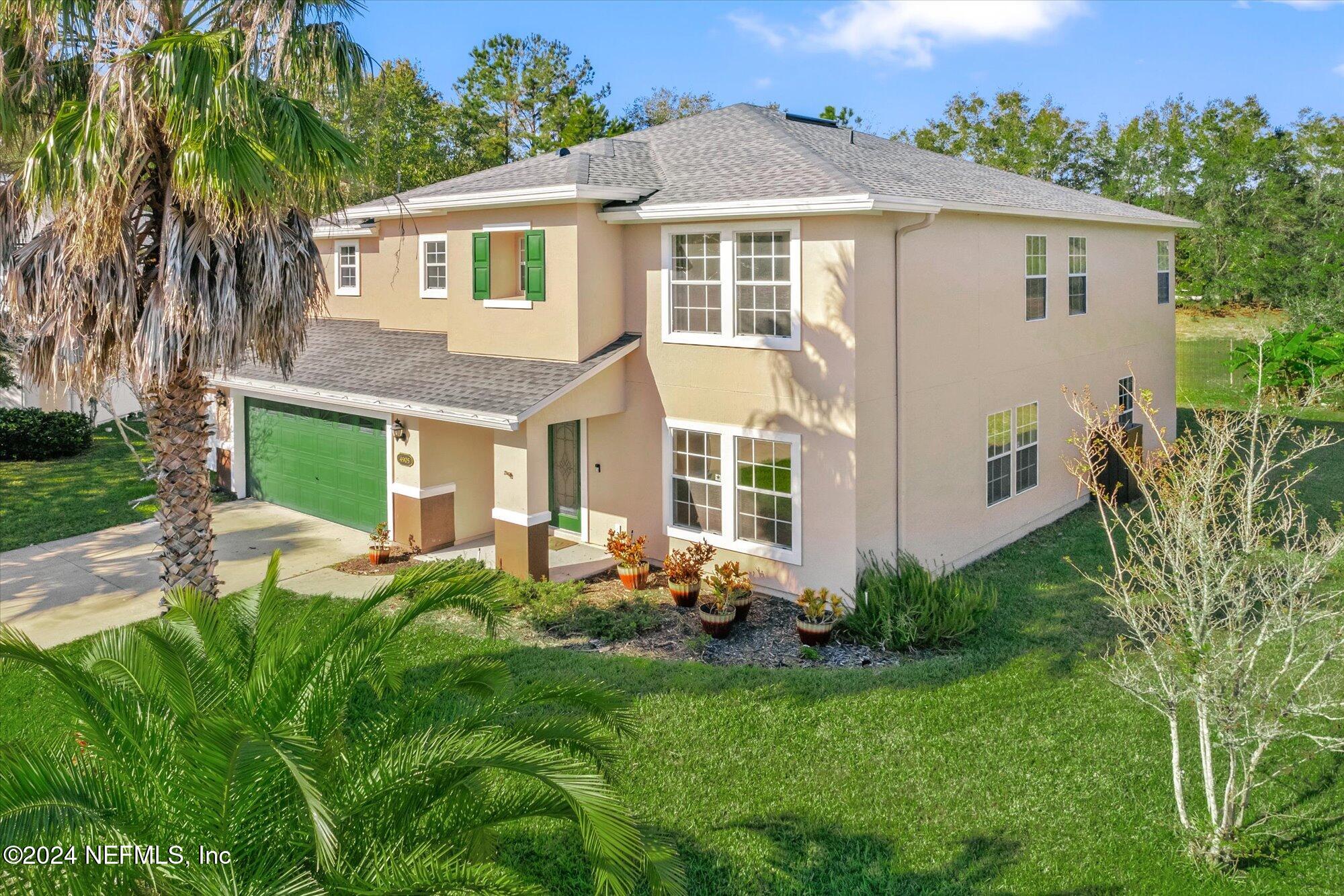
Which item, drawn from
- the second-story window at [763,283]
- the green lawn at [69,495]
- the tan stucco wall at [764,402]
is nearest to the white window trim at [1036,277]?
the tan stucco wall at [764,402]

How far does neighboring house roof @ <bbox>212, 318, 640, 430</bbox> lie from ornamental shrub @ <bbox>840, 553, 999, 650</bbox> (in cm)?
497

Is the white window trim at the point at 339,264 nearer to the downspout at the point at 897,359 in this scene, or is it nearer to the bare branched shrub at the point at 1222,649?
the downspout at the point at 897,359

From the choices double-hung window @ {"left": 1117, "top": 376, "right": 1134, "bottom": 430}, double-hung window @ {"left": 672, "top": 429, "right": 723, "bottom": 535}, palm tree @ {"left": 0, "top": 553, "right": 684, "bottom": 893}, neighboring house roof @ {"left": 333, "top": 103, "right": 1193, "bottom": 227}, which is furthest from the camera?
double-hung window @ {"left": 1117, "top": 376, "right": 1134, "bottom": 430}

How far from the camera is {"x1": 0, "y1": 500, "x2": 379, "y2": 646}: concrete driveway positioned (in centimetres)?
1314

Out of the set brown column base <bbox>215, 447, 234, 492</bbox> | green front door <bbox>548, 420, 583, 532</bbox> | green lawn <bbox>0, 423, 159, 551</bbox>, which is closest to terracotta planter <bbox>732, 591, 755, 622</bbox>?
green front door <bbox>548, 420, 583, 532</bbox>

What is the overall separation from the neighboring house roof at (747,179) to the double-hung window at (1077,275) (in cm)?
56

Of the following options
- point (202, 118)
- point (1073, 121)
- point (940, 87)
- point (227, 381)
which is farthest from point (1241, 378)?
point (202, 118)

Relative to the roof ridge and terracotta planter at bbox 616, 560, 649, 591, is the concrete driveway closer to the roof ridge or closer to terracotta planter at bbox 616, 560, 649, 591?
terracotta planter at bbox 616, 560, 649, 591

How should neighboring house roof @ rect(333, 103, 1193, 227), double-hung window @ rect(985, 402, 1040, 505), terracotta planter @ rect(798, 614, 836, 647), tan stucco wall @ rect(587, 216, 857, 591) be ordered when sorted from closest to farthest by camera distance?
terracotta planter @ rect(798, 614, 836, 647)
tan stucco wall @ rect(587, 216, 857, 591)
neighboring house roof @ rect(333, 103, 1193, 227)
double-hung window @ rect(985, 402, 1040, 505)

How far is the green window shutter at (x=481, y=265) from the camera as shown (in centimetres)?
1543

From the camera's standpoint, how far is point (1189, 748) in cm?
894

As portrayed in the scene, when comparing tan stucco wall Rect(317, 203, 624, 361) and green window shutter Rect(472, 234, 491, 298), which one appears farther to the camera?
green window shutter Rect(472, 234, 491, 298)

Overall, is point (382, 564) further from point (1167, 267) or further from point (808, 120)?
point (1167, 267)

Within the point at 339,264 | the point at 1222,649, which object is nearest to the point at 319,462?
the point at 339,264
